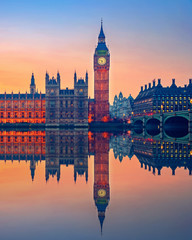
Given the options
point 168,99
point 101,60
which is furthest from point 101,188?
point 101,60

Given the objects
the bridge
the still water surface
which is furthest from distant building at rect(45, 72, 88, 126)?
the still water surface

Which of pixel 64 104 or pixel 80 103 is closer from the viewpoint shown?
pixel 80 103

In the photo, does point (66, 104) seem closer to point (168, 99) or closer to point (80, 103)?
point (80, 103)

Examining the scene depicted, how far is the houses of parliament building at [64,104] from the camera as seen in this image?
411 ft

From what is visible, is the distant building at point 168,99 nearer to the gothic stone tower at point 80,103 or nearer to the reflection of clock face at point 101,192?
the gothic stone tower at point 80,103

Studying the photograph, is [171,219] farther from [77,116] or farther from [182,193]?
[77,116]

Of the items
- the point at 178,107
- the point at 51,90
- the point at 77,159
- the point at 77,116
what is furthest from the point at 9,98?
the point at 77,159

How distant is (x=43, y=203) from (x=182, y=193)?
4482 millimetres

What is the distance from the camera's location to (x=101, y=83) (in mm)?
134875

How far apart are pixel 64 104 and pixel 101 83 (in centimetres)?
2064

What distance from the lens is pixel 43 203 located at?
8.09 metres

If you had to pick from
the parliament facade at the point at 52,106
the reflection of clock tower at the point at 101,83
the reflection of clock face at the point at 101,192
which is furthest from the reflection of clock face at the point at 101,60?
the reflection of clock face at the point at 101,192

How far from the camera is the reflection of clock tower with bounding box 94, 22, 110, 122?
5221 inches

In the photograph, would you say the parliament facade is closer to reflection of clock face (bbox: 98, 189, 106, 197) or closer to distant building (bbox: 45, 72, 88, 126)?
distant building (bbox: 45, 72, 88, 126)
